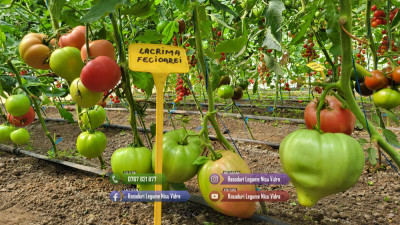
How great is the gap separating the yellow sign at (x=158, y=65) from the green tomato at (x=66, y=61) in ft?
0.60

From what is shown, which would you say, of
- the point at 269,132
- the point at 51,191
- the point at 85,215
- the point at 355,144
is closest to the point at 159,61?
the point at 355,144

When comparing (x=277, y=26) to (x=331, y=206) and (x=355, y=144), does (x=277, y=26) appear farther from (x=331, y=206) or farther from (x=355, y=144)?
(x=331, y=206)

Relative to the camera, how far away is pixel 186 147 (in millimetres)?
958

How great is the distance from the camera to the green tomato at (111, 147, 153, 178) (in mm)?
994

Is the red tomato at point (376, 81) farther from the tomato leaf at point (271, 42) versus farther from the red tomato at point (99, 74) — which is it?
the red tomato at point (99, 74)

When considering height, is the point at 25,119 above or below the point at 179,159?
below

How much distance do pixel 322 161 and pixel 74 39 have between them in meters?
0.81

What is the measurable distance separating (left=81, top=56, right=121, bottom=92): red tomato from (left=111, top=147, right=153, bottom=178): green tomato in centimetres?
29

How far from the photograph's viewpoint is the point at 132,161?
99cm

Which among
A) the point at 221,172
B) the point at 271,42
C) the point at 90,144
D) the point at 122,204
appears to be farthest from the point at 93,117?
the point at 271,42

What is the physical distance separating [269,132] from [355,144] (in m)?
2.33

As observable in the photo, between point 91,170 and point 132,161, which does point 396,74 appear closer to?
point 132,161

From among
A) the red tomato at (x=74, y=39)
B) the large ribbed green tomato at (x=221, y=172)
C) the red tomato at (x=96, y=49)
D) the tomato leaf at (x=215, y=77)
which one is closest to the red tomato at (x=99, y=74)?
the red tomato at (x=96, y=49)

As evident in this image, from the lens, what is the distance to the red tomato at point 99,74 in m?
0.77
